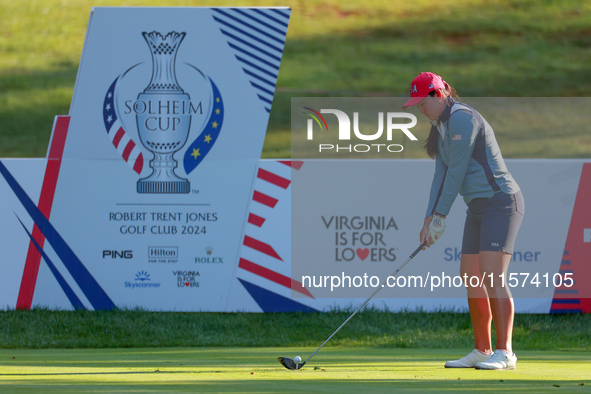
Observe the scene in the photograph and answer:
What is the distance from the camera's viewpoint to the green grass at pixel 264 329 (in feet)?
26.5

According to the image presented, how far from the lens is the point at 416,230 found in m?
8.80

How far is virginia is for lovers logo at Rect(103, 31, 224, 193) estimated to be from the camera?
8.88 meters

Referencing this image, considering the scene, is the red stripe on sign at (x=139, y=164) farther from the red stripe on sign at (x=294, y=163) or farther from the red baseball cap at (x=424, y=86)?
the red baseball cap at (x=424, y=86)

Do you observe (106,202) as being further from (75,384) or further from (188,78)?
(75,384)

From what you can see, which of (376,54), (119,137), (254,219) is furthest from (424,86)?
(376,54)

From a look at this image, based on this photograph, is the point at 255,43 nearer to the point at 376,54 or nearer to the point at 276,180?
the point at 276,180

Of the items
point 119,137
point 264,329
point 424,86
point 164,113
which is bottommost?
point 264,329

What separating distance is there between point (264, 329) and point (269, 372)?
2622 mm

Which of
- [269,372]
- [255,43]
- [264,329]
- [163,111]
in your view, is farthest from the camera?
[255,43]

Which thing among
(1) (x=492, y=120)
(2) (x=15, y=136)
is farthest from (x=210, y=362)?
(2) (x=15, y=136)

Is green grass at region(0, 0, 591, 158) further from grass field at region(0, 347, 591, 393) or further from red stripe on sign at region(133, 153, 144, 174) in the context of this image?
grass field at region(0, 347, 591, 393)

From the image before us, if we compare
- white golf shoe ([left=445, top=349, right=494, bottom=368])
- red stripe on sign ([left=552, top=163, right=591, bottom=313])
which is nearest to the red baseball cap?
white golf shoe ([left=445, top=349, right=494, bottom=368])

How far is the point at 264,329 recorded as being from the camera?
850 cm

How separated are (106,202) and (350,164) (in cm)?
234
